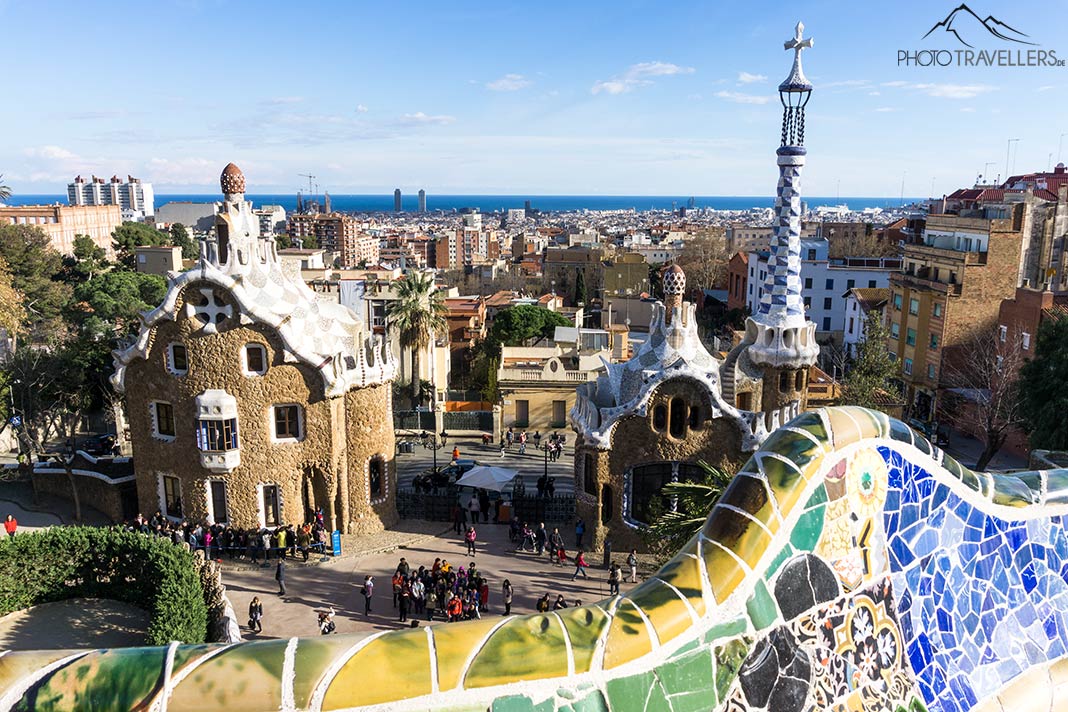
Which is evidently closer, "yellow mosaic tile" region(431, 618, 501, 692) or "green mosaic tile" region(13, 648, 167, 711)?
"green mosaic tile" region(13, 648, 167, 711)

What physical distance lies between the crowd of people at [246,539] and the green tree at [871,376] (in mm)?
21387

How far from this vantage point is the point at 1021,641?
26.9ft

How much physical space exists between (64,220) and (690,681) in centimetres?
12067

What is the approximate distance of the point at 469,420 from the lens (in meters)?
38.0

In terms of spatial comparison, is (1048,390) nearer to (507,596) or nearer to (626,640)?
(507,596)

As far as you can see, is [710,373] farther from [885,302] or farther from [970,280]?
[885,302]

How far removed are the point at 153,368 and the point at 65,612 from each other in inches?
283

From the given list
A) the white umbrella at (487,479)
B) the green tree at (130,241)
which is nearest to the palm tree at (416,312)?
the white umbrella at (487,479)

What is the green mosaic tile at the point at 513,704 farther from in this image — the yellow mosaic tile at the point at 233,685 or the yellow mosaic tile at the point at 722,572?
the yellow mosaic tile at the point at 722,572

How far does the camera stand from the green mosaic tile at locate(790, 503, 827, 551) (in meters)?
6.69

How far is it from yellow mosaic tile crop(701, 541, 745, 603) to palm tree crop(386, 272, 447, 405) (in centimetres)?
3203

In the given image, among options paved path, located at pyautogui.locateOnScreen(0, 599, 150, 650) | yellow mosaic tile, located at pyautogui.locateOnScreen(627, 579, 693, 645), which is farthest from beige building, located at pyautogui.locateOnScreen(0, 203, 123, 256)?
yellow mosaic tile, located at pyautogui.locateOnScreen(627, 579, 693, 645)

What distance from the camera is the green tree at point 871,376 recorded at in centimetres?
3244

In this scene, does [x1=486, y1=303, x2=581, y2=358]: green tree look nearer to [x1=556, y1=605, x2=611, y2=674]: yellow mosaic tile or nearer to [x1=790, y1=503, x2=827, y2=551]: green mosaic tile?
[x1=790, y1=503, x2=827, y2=551]: green mosaic tile
